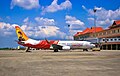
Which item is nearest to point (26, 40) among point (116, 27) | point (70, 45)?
point (70, 45)

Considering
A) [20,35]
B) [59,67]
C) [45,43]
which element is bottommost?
[59,67]

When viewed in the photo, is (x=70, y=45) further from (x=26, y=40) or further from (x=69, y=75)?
(x=69, y=75)

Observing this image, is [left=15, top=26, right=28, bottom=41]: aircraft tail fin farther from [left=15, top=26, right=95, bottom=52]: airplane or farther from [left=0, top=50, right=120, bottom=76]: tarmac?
[left=0, top=50, right=120, bottom=76]: tarmac

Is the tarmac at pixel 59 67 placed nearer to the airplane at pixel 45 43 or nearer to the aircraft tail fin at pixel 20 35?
the airplane at pixel 45 43

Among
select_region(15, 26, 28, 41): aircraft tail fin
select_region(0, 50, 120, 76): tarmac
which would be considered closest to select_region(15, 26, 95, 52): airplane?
select_region(15, 26, 28, 41): aircraft tail fin

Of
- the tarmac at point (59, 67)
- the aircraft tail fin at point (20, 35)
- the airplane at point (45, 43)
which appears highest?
the aircraft tail fin at point (20, 35)

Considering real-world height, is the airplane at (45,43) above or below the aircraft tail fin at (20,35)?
below

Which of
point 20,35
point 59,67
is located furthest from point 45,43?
point 59,67

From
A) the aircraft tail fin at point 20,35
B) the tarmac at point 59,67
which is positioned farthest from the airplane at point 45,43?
the tarmac at point 59,67

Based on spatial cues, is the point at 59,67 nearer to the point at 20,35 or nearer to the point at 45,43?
the point at 45,43

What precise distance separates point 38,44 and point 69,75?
64.1m

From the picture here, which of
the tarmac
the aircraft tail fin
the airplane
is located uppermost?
the aircraft tail fin

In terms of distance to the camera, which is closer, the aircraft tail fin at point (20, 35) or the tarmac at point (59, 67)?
the tarmac at point (59, 67)

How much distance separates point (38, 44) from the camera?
80.1 meters
